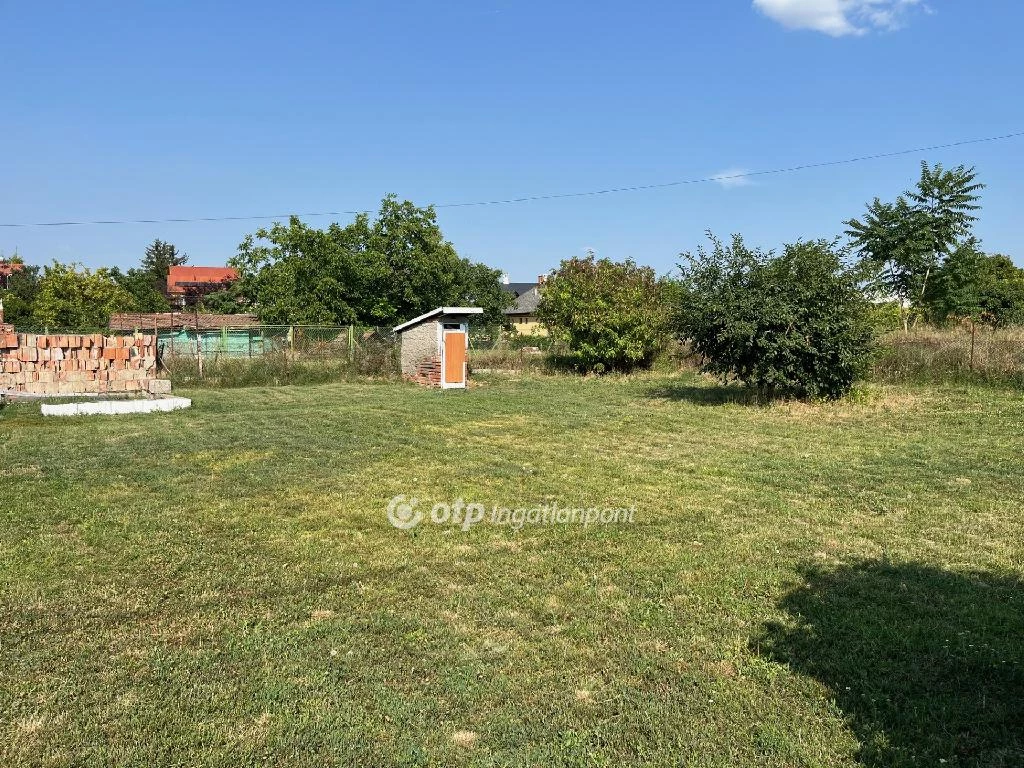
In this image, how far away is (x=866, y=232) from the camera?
20.9 m

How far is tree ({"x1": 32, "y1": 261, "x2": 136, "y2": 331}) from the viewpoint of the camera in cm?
4091

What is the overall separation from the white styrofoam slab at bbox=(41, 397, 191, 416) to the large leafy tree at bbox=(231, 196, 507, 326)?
18.3 metres

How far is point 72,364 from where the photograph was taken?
14125mm

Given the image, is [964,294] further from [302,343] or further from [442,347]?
[302,343]

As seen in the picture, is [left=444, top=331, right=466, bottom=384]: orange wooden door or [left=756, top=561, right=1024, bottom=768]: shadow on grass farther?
[left=444, top=331, right=466, bottom=384]: orange wooden door

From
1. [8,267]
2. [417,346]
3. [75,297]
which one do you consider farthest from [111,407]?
[8,267]

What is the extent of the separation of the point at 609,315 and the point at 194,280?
74.3m

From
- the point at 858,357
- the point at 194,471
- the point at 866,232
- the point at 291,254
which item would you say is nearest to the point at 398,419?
the point at 194,471

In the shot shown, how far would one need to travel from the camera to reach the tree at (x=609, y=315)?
22.1 meters

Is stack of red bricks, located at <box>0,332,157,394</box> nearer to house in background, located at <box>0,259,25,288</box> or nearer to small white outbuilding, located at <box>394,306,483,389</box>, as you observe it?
small white outbuilding, located at <box>394,306,483,389</box>

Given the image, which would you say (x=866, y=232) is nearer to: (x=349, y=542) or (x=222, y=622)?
(x=349, y=542)

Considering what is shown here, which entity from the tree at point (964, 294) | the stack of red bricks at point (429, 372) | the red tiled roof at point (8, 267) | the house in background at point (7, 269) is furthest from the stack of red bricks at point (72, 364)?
the red tiled roof at point (8, 267)

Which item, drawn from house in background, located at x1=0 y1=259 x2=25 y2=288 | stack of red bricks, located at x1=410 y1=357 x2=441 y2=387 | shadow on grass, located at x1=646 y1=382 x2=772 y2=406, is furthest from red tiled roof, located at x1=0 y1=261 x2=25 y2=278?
shadow on grass, located at x1=646 y1=382 x2=772 y2=406

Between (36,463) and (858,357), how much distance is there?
41.8 ft
